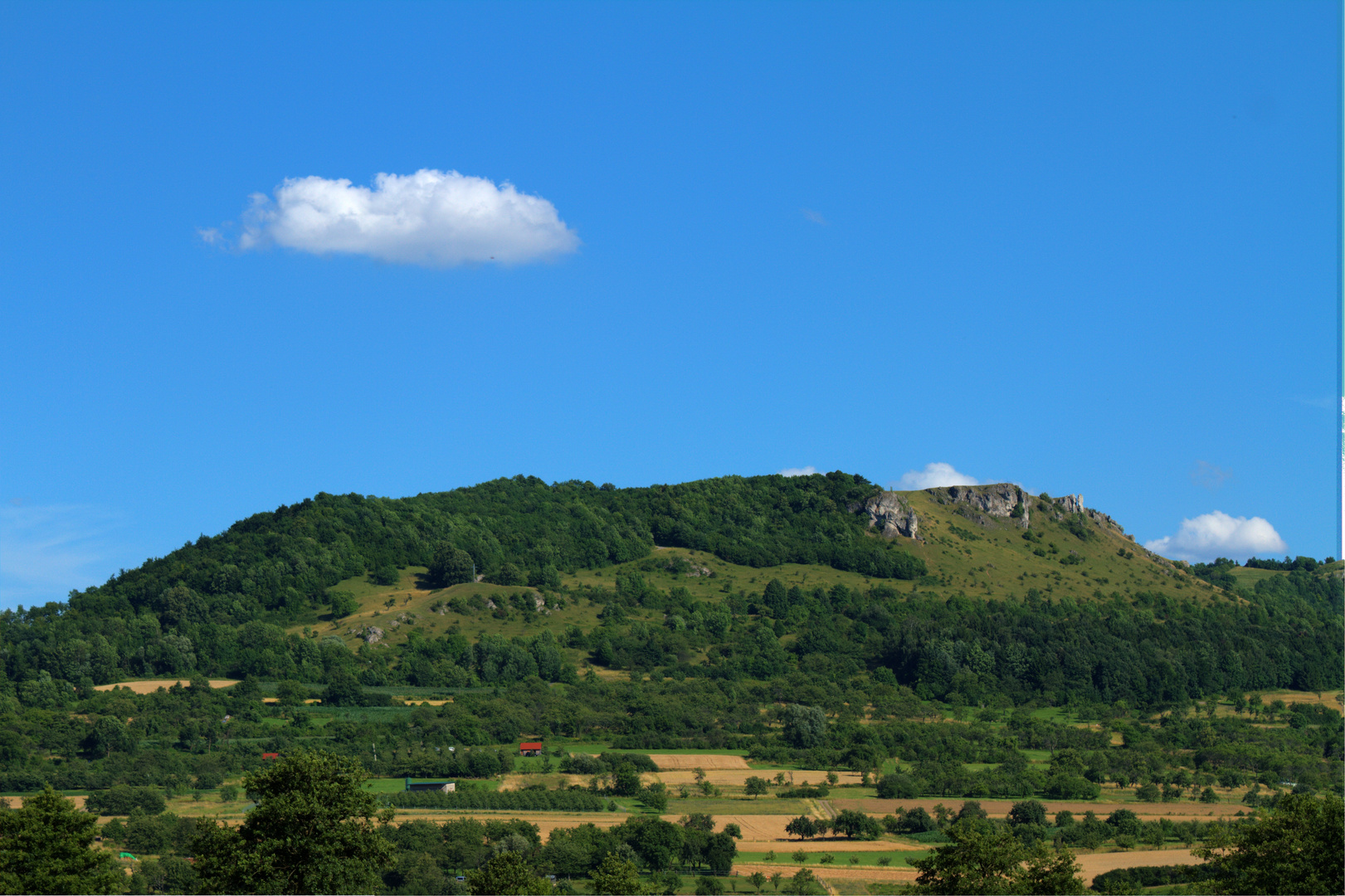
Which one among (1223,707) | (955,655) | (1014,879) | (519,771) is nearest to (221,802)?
(519,771)

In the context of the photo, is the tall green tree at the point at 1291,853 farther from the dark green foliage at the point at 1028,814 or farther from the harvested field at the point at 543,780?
the harvested field at the point at 543,780

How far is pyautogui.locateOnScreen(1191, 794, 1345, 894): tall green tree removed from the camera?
40906 millimetres

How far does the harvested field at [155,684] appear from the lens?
145 meters

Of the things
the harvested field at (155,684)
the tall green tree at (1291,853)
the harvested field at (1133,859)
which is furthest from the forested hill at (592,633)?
the tall green tree at (1291,853)

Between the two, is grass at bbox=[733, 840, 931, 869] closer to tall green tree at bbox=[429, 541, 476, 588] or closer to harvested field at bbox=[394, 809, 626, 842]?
harvested field at bbox=[394, 809, 626, 842]

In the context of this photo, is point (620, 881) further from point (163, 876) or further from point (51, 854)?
point (163, 876)

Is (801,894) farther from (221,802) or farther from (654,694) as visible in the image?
(654,694)

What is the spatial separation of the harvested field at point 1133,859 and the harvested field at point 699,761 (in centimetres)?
3726

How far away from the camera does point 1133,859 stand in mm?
79188

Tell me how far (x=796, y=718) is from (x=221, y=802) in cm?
5798

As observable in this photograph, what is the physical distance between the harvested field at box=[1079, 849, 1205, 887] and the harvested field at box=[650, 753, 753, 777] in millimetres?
37262

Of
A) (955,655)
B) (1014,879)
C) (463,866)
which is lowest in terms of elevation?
(463,866)

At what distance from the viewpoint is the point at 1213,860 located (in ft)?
162

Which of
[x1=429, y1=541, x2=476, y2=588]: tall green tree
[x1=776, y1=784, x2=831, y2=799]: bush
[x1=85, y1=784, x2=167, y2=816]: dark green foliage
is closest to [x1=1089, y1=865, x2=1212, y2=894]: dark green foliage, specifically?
[x1=776, y1=784, x2=831, y2=799]: bush
